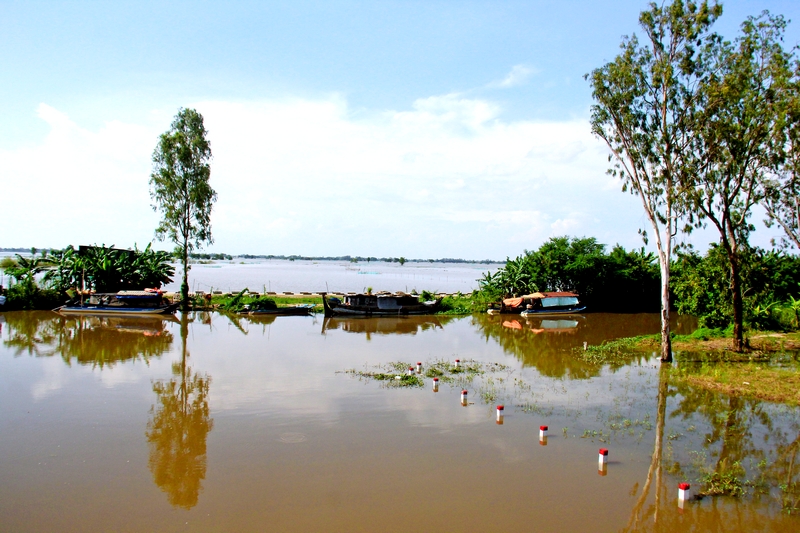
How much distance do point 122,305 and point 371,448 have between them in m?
27.6

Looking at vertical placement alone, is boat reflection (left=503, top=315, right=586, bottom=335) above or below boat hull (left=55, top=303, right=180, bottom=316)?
below

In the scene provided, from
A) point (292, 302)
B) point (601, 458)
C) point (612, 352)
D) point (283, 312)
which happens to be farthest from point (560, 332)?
point (601, 458)

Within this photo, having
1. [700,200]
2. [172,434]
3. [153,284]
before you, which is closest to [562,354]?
[700,200]

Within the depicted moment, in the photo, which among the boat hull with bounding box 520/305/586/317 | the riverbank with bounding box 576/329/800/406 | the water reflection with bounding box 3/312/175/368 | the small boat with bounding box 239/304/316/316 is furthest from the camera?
the boat hull with bounding box 520/305/586/317

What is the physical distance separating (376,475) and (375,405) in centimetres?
406

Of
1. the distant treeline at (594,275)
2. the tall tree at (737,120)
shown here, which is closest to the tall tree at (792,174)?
the tall tree at (737,120)

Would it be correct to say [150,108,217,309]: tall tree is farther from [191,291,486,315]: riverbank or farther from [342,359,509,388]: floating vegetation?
[342,359,509,388]: floating vegetation

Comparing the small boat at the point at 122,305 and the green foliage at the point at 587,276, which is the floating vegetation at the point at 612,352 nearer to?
the green foliage at the point at 587,276

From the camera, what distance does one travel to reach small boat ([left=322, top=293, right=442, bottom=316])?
33.5 metres

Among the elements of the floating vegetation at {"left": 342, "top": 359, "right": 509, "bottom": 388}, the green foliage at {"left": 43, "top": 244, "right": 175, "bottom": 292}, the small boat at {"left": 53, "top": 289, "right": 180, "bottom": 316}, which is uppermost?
the green foliage at {"left": 43, "top": 244, "right": 175, "bottom": 292}

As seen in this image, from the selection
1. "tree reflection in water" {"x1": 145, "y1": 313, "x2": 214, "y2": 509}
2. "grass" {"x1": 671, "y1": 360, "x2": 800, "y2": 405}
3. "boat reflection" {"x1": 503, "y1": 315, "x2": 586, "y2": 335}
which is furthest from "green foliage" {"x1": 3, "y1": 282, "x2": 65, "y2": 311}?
"grass" {"x1": 671, "y1": 360, "x2": 800, "y2": 405}

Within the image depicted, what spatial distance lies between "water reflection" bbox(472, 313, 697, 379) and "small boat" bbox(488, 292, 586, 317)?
62 cm

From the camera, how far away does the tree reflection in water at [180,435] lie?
8.69m

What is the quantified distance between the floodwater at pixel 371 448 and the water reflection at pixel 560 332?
0.49m
